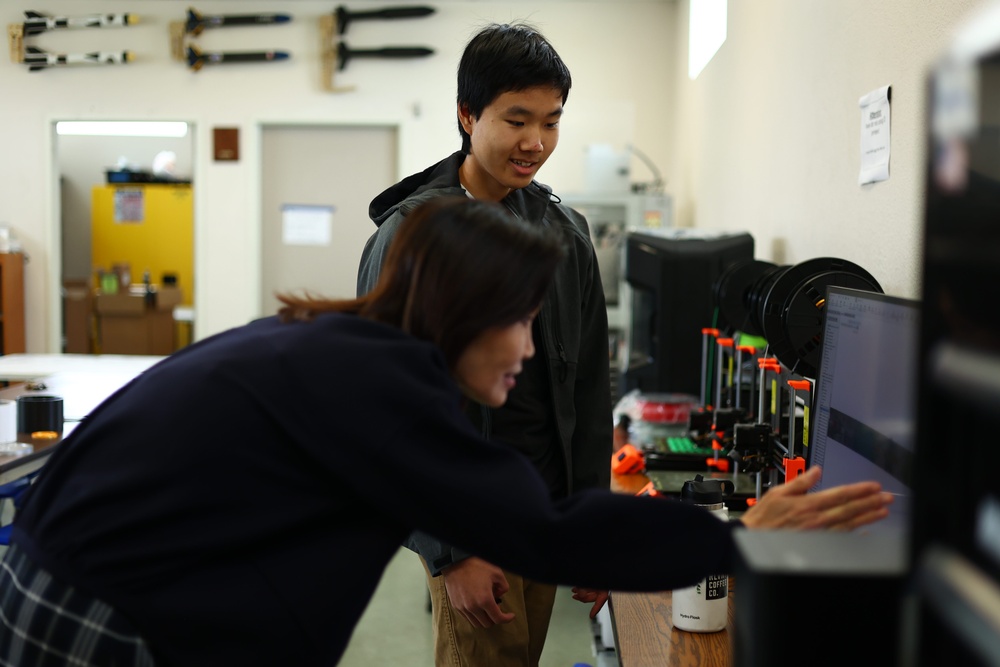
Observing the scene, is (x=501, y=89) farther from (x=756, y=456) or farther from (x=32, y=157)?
(x=32, y=157)

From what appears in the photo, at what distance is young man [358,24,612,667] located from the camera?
5.01 feet

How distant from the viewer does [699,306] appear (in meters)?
3.17

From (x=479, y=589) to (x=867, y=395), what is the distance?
2.01 ft

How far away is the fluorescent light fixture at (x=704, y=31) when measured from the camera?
4191mm

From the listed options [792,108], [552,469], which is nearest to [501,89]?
[552,469]

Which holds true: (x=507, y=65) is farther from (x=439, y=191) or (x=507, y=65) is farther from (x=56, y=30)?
(x=56, y=30)

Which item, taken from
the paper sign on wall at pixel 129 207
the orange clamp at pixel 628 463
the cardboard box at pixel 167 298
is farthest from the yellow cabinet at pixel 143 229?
the orange clamp at pixel 628 463

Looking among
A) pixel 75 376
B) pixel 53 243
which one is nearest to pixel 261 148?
pixel 53 243

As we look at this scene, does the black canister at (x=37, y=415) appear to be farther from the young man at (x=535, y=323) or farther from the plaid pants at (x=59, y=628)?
the plaid pants at (x=59, y=628)

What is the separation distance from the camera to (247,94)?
242 inches

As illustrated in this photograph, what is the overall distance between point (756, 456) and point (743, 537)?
1.23 m

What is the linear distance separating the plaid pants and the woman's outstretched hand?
2.01ft

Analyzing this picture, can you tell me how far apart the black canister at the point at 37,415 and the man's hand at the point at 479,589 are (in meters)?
1.78

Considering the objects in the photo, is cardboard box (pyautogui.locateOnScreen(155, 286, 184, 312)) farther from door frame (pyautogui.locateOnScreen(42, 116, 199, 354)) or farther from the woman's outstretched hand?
the woman's outstretched hand
